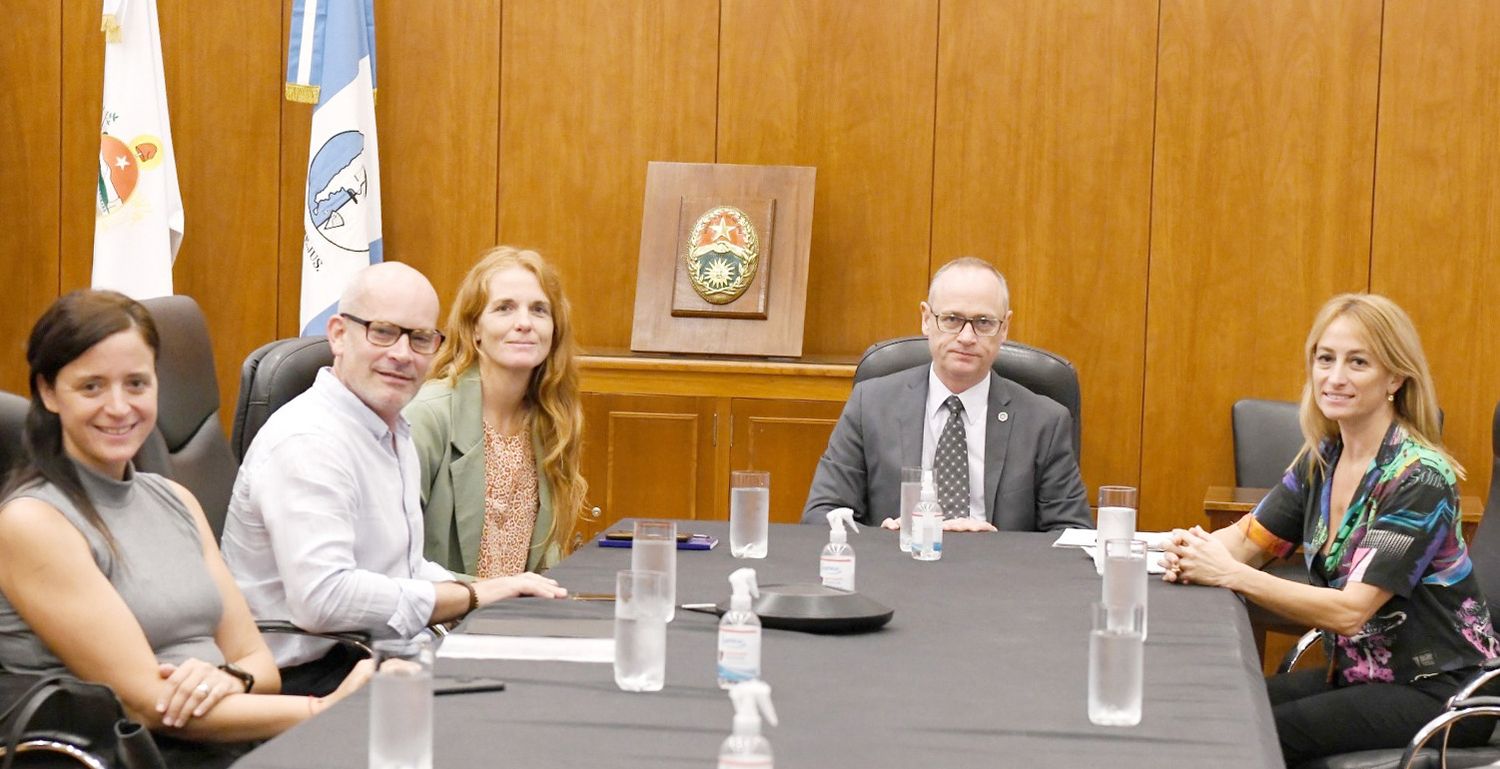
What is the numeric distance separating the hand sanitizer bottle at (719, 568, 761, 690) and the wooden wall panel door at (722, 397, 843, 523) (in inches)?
140

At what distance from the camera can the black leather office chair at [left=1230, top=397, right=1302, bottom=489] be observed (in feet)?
19.1

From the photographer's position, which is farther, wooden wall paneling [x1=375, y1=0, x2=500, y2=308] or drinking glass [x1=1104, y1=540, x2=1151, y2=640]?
wooden wall paneling [x1=375, y1=0, x2=500, y2=308]

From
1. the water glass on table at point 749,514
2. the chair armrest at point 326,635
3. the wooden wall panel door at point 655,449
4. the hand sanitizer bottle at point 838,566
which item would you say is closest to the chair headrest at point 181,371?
the chair armrest at point 326,635

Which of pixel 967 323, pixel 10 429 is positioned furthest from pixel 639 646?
pixel 967 323

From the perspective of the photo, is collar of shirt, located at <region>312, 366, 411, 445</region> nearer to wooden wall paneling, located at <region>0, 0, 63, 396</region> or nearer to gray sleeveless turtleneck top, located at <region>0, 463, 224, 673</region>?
gray sleeveless turtleneck top, located at <region>0, 463, 224, 673</region>

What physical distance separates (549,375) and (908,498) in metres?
0.89

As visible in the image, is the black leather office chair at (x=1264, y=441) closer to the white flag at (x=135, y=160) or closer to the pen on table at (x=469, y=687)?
the white flag at (x=135, y=160)

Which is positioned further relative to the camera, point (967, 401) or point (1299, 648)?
point (967, 401)

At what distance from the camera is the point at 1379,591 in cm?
301

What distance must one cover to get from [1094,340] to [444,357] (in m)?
3.18

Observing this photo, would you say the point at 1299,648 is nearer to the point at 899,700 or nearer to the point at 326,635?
the point at 899,700

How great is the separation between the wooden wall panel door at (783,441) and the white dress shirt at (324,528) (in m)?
2.65

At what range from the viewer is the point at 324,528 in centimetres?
288

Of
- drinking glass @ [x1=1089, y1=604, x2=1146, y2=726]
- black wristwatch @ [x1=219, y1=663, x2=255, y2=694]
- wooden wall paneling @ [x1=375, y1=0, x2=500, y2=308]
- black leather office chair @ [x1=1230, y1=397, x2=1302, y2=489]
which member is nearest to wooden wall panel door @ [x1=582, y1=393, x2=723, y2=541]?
wooden wall paneling @ [x1=375, y1=0, x2=500, y2=308]
